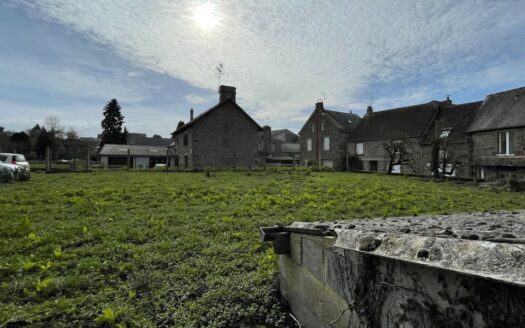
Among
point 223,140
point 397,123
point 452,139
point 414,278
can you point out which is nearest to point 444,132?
point 452,139

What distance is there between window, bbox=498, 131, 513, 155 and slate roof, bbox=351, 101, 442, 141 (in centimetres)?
826

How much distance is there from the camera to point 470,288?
152 cm

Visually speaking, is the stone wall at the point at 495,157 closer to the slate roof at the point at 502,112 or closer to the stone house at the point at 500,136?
the stone house at the point at 500,136

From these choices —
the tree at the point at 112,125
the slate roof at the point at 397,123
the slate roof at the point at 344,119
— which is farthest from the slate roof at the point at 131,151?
the slate roof at the point at 397,123

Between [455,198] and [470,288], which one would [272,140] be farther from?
[470,288]

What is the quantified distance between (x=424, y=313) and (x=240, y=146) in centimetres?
3098

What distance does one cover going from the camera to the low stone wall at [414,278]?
1.36m

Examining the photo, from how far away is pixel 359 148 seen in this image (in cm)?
3644

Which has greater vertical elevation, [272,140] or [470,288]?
[272,140]

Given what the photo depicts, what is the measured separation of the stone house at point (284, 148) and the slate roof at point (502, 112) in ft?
129

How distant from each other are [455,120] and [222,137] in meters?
22.1

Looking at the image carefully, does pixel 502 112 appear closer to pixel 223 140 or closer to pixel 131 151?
pixel 223 140

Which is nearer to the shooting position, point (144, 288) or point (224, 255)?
point (144, 288)

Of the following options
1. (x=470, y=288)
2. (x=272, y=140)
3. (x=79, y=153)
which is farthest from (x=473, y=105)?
(x=79, y=153)
